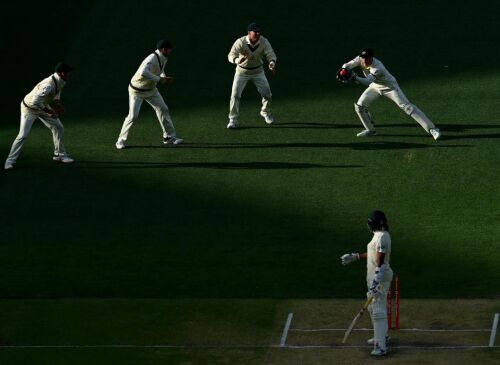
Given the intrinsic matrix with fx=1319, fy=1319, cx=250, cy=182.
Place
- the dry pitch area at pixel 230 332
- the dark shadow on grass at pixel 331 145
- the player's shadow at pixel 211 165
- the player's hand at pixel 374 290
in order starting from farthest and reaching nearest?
the dark shadow on grass at pixel 331 145 < the player's shadow at pixel 211 165 < the dry pitch area at pixel 230 332 < the player's hand at pixel 374 290

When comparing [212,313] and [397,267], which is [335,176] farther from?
[212,313]

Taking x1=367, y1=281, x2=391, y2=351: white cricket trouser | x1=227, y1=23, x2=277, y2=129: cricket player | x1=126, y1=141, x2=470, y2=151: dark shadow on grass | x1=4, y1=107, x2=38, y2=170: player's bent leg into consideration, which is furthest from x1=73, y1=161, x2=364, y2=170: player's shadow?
x1=367, y1=281, x2=391, y2=351: white cricket trouser

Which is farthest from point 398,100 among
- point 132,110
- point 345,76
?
point 132,110

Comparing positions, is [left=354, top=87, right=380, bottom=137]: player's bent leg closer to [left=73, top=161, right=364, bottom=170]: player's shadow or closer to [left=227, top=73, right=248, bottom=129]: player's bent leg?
[left=73, top=161, right=364, bottom=170]: player's shadow

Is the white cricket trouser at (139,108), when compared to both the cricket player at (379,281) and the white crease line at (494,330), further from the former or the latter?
the white crease line at (494,330)

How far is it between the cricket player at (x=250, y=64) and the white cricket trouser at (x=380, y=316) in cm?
1102

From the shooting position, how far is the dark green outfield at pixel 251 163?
24656mm

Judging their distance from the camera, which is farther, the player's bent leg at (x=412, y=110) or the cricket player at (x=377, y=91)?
the player's bent leg at (x=412, y=110)

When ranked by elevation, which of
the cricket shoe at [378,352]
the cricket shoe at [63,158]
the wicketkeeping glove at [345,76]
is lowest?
the cricket shoe at [378,352]

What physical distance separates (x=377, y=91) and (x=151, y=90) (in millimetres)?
5171

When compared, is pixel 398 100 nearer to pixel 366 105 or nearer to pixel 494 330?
pixel 366 105

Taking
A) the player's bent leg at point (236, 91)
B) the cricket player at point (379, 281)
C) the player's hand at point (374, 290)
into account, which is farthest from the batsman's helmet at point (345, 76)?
the player's hand at point (374, 290)

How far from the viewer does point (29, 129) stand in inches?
1156

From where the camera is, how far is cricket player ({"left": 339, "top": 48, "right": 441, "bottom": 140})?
29.7m
